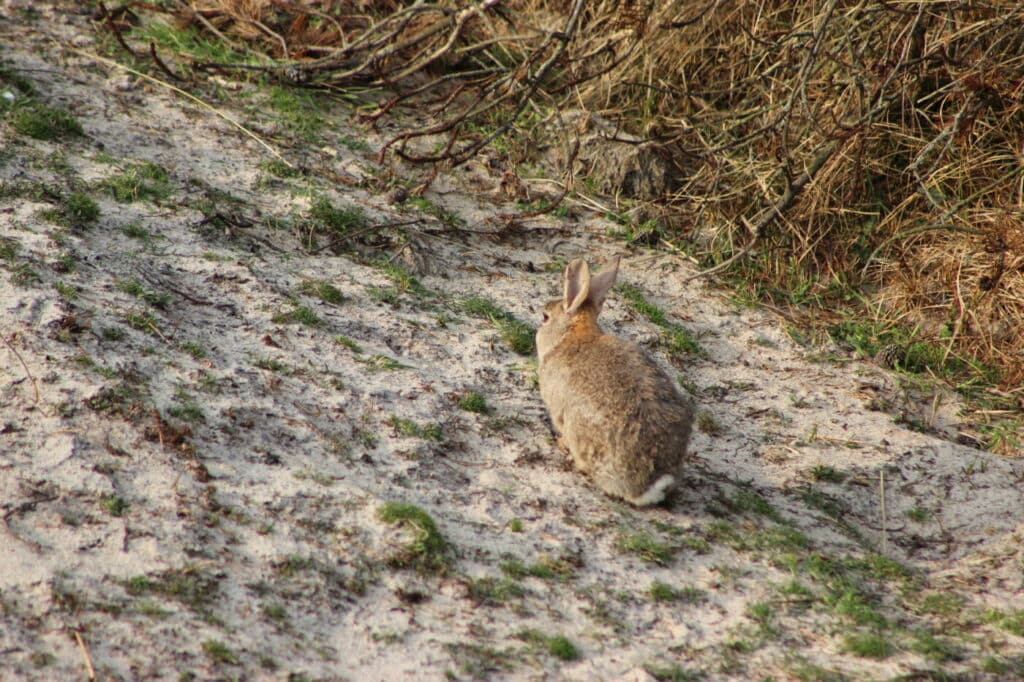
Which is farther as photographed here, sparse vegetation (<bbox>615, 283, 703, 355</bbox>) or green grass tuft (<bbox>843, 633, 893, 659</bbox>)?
sparse vegetation (<bbox>615, 283, 703, 355</bbox>)

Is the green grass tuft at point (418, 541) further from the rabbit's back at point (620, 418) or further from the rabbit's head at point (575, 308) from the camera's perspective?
the rabbit's head at point (575, 308)

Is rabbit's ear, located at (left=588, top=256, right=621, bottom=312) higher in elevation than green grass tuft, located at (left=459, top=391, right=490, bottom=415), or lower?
higher

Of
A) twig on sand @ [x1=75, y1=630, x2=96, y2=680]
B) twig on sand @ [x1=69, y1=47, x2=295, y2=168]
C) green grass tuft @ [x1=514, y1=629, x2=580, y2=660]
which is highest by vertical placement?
green grass tuft @ [x1=514, y1=629, x2=580, y2=660]

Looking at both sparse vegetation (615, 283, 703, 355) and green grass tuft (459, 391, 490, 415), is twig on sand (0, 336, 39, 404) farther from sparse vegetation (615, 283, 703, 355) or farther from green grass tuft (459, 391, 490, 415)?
sparse vegetation (615, 283, 703, 355)

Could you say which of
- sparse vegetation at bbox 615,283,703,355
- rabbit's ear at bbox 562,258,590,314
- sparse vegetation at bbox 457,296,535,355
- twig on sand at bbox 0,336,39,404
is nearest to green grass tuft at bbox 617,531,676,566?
rabbit's ear at bbox 562,258,590,314

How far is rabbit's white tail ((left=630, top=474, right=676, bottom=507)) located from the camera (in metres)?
4.68

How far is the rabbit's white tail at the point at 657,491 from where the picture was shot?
468 cm

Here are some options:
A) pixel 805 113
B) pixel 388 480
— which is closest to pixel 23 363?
pixel 388 480

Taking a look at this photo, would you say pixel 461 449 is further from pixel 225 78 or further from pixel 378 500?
pixel 225 78

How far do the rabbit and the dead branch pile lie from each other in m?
2.02

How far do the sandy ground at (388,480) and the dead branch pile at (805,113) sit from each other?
77 centimetres

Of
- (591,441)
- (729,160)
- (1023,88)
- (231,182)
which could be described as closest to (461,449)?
(591,441)

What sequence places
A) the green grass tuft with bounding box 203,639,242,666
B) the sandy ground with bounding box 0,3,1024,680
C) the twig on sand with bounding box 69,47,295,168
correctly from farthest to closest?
the twig on sand with bounding box 69,47,295,168, the sandy ground with bounding box 0,3,1024,680, the green grass tuft with bounding box 203,639,242,666

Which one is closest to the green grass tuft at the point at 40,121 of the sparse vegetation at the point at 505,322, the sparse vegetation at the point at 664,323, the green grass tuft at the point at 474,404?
the sparse vegetation at the point at 505,322
